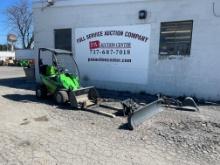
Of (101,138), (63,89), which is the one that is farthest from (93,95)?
Result: (101,138)

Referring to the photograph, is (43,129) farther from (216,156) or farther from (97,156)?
(216,156)

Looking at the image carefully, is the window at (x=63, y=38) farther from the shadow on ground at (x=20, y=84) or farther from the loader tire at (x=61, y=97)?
the loader tire at (x=61, y=97)

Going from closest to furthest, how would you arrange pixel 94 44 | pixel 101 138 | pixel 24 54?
pixel 101 138 < pixel 94 44 < pixel 24 54

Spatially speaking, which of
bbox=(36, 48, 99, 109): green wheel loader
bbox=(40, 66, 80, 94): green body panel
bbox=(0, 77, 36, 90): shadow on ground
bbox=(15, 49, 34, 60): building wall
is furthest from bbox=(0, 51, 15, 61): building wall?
bbox=(40, 66, 80, 94): green body panel

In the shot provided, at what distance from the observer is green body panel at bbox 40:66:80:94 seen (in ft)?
27.4

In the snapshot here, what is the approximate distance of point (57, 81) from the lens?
8492 millimetres

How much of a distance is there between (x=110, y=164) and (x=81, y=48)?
819 cm

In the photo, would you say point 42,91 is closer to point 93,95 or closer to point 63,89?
point 63,89

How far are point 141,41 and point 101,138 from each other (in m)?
5.87

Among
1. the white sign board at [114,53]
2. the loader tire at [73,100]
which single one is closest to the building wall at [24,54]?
the white sign board at [114,53]

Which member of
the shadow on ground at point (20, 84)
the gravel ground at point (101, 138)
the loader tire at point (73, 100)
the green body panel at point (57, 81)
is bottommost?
the gravel ground at point (101, 138)

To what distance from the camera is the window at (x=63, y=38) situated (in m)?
12.1

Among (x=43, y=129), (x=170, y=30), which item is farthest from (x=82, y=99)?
(x=170, y=30)

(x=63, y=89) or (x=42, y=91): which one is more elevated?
(x=63, y=89)
